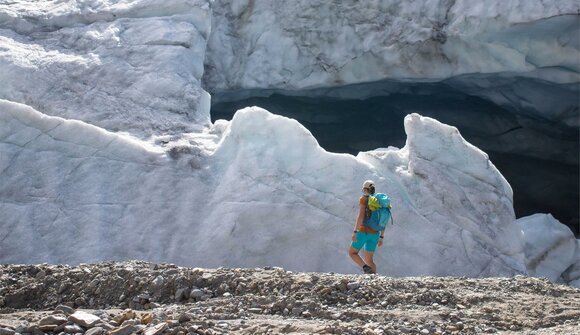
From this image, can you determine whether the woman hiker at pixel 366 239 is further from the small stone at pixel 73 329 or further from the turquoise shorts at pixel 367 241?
the small stone at pixel 73 329

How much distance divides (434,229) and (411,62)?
4.05 m

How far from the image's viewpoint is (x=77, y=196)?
353 inches

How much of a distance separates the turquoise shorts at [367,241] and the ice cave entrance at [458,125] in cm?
590

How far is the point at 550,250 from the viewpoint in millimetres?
11102

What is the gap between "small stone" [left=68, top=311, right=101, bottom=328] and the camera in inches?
186

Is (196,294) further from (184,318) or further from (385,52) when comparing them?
(385,52)

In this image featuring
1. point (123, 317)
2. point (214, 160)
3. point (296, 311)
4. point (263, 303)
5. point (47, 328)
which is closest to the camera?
point (47, 328)

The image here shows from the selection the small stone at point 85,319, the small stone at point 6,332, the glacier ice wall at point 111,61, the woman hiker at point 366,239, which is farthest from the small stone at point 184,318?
the glacier ice wall at point 111,61

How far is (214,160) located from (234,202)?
596 millimetres

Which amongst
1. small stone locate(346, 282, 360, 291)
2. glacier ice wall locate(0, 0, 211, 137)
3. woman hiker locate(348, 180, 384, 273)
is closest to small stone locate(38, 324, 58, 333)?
small stone locate(346, 282, 360, 291)

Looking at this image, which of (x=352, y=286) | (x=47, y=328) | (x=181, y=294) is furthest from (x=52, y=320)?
(x=352, y=286)

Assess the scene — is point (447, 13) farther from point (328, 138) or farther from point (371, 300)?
point (371, 300)

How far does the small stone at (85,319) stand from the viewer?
15.5 ft

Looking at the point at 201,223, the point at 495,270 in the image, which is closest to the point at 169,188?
the point at 201,223
